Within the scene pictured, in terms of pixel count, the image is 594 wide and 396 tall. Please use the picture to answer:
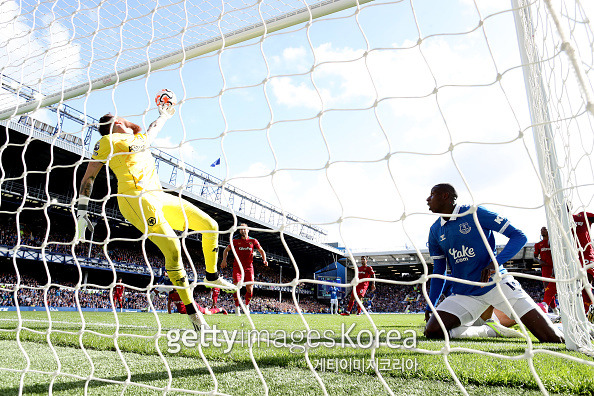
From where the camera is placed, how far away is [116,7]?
2865mm

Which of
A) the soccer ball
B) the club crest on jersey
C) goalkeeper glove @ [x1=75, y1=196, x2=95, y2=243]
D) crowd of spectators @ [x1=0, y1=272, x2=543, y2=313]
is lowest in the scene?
crowd of spectators @ [x1=0, y1=272, x2=543, y2=313]

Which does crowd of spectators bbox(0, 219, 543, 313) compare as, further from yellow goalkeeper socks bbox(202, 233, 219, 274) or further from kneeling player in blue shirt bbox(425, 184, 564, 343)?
kneeling player in blue shirt bbox(425, 184, 564, 343)

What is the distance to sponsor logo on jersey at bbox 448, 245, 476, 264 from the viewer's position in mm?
3189

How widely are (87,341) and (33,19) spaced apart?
251 cm

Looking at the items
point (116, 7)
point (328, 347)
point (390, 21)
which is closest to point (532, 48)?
point (390, 21)

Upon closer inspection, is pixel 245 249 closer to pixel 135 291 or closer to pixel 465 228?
pixel 465 228

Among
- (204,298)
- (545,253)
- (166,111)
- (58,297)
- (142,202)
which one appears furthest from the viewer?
(204,298)

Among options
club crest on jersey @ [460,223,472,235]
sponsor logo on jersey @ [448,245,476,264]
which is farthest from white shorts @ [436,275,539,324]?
club crest on jersey @ [460,223,472,235]

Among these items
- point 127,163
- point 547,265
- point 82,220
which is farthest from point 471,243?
point 547,265

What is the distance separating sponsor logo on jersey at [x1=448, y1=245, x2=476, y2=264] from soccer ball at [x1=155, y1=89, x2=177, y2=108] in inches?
106

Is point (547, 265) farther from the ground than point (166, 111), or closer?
closer

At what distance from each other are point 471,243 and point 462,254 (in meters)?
0.12

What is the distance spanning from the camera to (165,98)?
3326mm

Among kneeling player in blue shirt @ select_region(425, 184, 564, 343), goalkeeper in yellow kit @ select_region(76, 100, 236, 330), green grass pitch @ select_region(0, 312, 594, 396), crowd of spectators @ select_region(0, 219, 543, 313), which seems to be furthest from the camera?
crowd of spectators @ select_region(0, 219, 543, 313)
